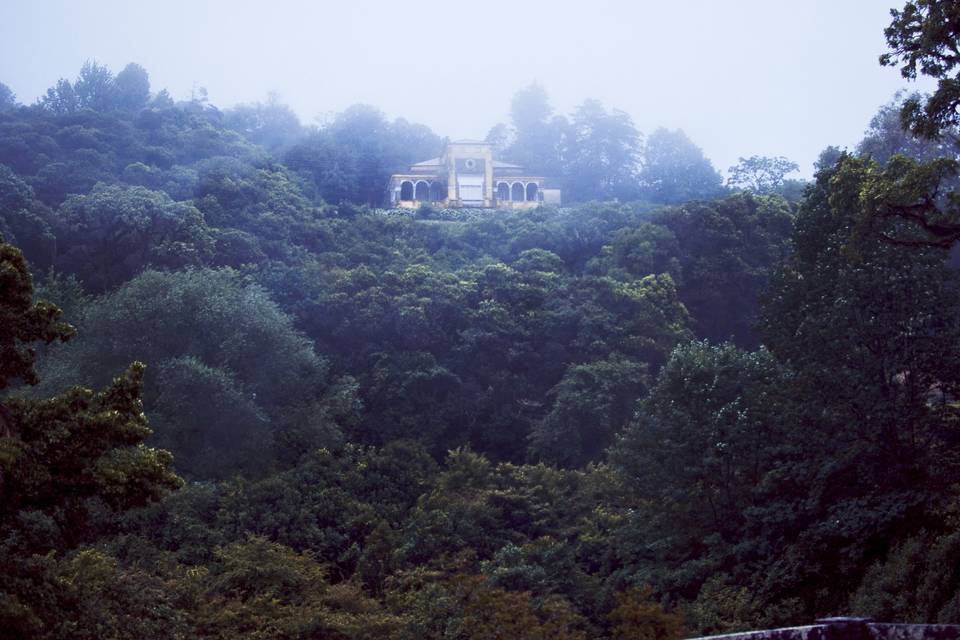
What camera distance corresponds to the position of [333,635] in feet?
52.2

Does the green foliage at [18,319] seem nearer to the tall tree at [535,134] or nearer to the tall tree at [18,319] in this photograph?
the tall tree at [18,319]

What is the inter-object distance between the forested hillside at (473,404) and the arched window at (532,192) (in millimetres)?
9987

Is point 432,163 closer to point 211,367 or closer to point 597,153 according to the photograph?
point 597,153

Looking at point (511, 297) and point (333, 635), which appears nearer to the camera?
point (333, 635)

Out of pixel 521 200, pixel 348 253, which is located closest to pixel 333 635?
pixel 348 253

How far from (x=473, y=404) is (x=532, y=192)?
25973 mm

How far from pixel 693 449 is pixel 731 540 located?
1.71m

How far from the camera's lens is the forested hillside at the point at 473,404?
40.8 feet

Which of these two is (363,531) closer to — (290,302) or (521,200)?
(290,302)

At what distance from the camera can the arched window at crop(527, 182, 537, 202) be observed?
5069 centimetres

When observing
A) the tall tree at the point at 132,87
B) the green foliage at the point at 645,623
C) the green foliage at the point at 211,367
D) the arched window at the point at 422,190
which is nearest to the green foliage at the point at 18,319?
the green foliage at the point at 645,623

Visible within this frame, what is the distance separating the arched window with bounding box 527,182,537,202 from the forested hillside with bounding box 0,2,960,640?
999 centimetres

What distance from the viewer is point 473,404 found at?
2667 centimetres

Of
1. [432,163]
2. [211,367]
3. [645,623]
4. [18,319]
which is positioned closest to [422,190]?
[432,163]
